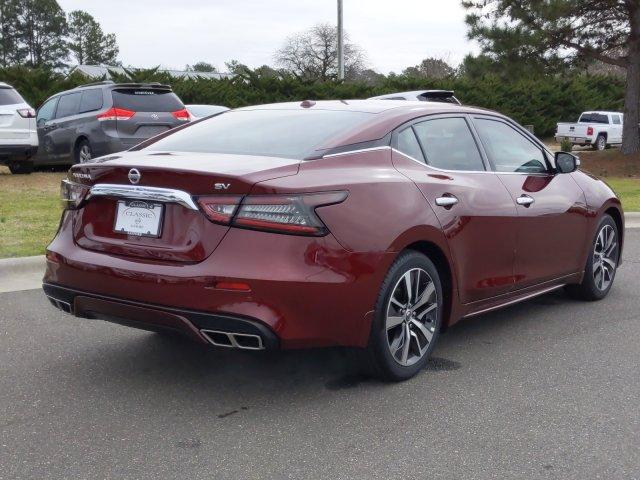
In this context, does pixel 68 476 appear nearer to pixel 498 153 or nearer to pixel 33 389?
pixel 33 389

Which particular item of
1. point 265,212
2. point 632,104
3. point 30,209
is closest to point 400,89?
point 632,104

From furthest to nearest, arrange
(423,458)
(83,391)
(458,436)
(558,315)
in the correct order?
1. (558,315)
2. (83,391)
3. (458,436)
4. (423,458)

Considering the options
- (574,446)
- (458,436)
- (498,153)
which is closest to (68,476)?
(458,436)

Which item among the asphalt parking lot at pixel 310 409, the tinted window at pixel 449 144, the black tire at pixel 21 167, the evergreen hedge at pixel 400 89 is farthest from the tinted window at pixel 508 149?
the evergreen hedge at pixel 400 89

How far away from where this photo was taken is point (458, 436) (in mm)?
3709

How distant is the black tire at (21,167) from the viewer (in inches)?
593

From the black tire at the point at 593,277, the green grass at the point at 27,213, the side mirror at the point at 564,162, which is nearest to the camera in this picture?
the side mirror at the point at 564,162

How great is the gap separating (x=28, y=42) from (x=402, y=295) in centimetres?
9726

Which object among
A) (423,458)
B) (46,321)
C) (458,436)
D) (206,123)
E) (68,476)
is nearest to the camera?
(68,476)

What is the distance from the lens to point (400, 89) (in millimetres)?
33438

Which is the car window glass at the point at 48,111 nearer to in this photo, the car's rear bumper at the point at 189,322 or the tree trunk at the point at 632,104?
the car's rear bumper at the point at 189,322

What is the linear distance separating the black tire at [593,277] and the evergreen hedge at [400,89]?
59.6 ft

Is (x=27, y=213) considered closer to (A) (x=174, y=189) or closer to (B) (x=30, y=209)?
(B) (x=30, y=209)

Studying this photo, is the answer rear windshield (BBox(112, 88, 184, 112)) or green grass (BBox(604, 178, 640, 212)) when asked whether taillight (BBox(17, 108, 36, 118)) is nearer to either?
rear windshield (BBox(112, 88, 184, 112))
